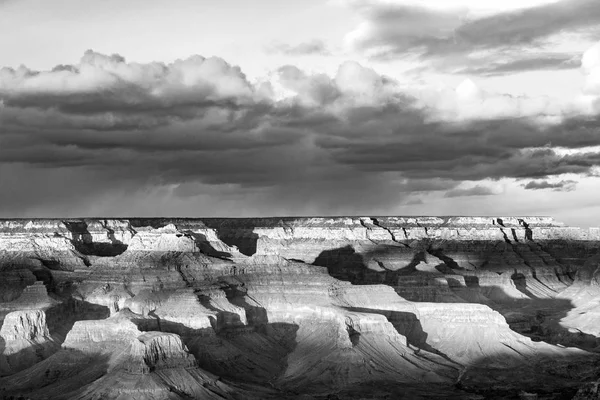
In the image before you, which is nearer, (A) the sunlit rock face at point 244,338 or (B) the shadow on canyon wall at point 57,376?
(B) the shadow on canyon wall at point 57,376

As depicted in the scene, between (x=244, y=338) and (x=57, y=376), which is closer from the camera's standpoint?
(x=57, y=376)

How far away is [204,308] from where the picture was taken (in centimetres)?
13938

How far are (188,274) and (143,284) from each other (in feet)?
19.8

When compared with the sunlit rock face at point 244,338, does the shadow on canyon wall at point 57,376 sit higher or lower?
lower

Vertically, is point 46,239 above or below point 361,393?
above

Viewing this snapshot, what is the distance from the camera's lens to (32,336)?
141500 millimetres

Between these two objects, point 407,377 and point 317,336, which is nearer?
point 407,377

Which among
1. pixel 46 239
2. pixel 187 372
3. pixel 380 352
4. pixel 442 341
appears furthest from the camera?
Answer: pixel 46 239

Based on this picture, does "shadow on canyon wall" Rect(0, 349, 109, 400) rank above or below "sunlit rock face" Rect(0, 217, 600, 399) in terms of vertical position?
below

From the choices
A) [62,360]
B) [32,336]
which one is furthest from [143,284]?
[62,360]

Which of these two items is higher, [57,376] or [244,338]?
[244,338]

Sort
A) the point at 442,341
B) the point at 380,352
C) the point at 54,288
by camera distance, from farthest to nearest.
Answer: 1. the point at 54,288
2. the point at 442,341
3. the point at 380,352

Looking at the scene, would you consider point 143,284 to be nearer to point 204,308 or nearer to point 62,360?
point 204,308

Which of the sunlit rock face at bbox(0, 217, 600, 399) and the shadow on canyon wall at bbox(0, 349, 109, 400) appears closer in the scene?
the shadow on canyon wall at bbox(0, 349, 109, 400)
